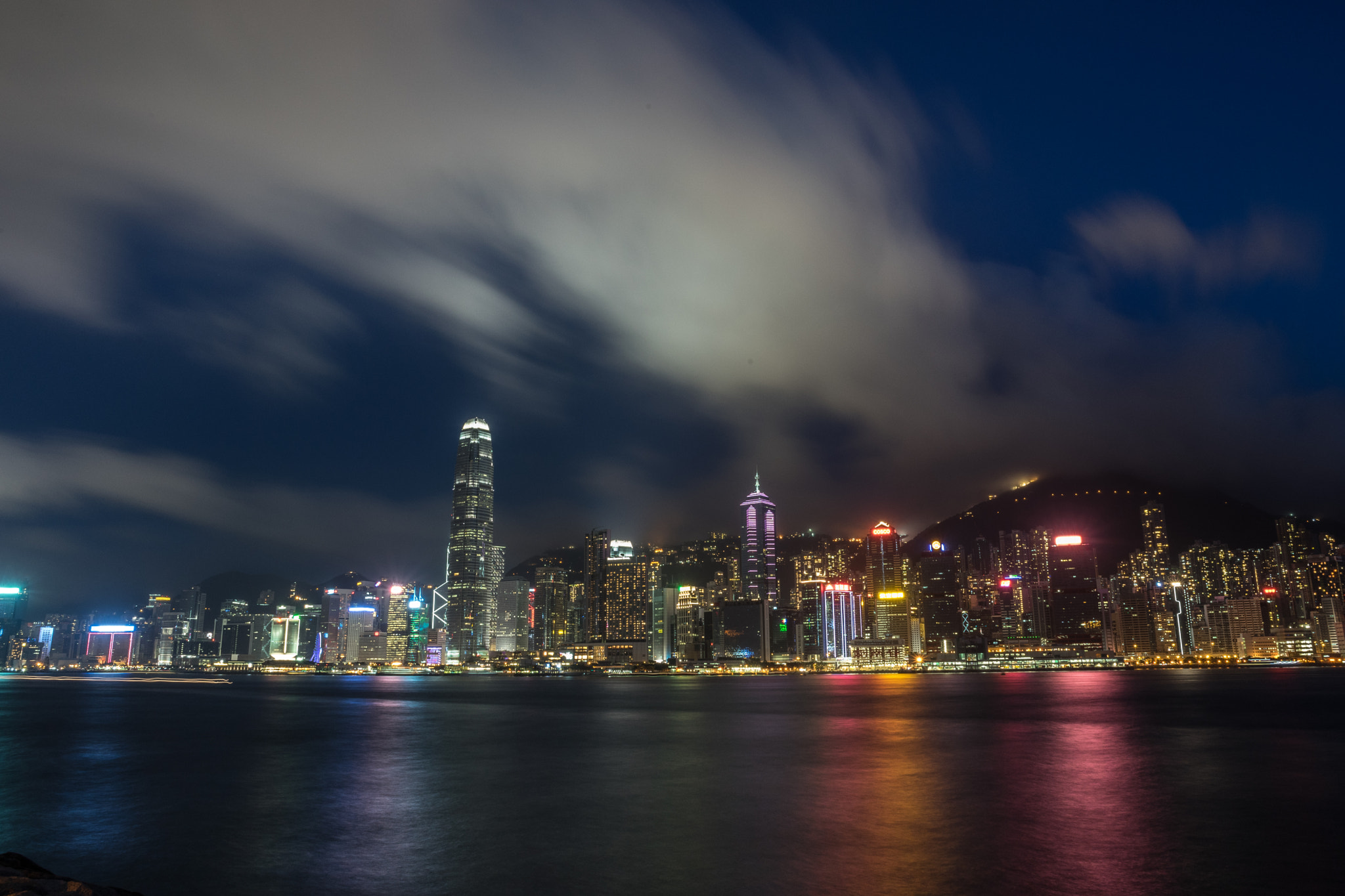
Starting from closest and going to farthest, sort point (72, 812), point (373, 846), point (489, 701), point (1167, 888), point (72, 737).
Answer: point (1167, 888) → point (373, 846) → point (72, 812) → point (72, 737) → point (489, 701)

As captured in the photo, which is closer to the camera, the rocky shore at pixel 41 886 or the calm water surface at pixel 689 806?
the rocky shore at pixel 41 886

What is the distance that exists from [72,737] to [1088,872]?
273 feet

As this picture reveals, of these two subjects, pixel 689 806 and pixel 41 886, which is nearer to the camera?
pixel 41 886

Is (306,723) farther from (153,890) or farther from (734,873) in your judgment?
(734,873)

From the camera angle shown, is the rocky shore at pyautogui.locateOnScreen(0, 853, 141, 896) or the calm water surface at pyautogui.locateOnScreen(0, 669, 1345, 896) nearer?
the rocky shore at pyautogui.locateOnScreen(0, 853, 141, 896)

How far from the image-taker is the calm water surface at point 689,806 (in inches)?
959

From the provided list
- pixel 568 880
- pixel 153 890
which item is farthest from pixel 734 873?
pixel 153 890

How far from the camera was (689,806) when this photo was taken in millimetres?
35438

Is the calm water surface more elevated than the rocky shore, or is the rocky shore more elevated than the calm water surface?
the rocky shore

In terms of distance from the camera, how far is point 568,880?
23578 mm

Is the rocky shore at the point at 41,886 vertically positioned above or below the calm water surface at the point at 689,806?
above

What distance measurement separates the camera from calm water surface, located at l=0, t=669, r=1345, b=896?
2436cm

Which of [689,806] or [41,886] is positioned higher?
[41,886]

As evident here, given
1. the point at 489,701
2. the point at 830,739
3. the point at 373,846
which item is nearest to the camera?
the point at 373,846
